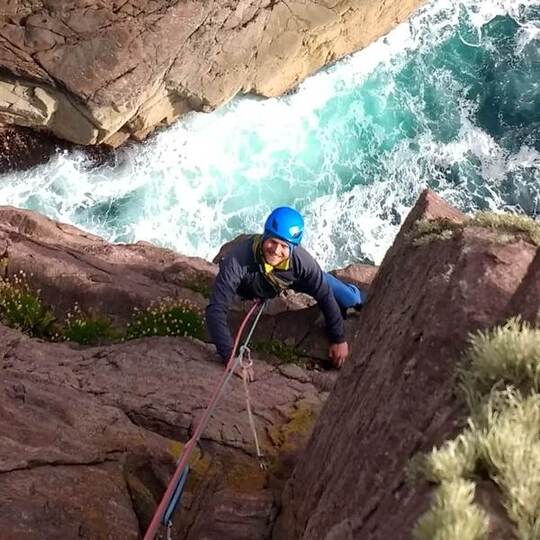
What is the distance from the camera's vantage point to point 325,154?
23.2 m

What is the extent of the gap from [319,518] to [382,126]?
2047cm

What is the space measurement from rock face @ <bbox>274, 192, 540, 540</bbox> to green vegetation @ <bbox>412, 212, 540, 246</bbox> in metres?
0.10

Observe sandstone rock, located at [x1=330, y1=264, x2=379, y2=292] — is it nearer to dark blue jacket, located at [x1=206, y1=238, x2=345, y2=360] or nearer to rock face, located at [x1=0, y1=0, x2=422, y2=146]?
dark blue jacket, located at [x1=206, y1=238, x2=345, y2=360]

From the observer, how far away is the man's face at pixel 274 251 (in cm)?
818

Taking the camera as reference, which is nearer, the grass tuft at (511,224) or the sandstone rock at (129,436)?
the grass tuft at (511,224)

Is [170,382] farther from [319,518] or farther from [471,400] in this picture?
[471,400]

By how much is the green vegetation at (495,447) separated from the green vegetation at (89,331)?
Answer: 7.47m

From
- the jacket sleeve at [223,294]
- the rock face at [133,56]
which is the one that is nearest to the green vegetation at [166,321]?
the jacket sleeve at [223,294]

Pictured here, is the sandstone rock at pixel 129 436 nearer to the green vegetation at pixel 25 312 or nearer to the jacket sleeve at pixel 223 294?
the jacket sleeve at pixel 223 294

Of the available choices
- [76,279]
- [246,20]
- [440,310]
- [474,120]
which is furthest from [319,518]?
[474,120]

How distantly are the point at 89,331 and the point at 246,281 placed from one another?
312 centimetres

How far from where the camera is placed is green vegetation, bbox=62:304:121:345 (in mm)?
10680

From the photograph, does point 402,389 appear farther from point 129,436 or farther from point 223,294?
point 223,294

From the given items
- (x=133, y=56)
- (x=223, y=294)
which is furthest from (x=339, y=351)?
(x=133, y=56)
